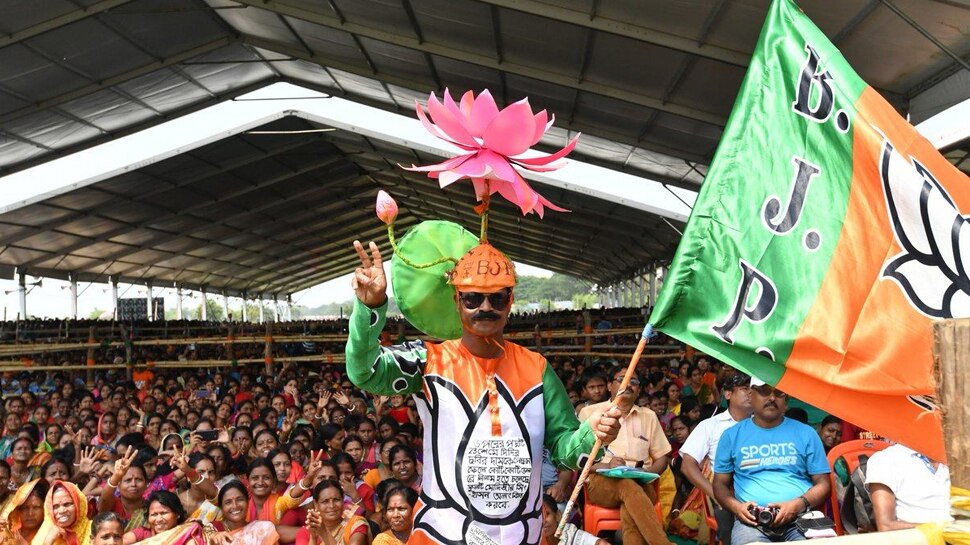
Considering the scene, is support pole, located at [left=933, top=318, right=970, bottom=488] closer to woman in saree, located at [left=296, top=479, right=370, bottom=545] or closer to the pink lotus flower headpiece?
the pink lotus flower headpiece

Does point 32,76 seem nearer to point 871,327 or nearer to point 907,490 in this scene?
point 907,490

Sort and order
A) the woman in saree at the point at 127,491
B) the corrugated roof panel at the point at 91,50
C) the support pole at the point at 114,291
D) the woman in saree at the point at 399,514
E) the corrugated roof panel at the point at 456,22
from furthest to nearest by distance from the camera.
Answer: the support pole at the point at 114,291 < the corrugated roof panel at the point at 91,50 < the corrugated roof panel at the point at 456,22 < the woman in saree at the point at 127,491 < the woman in saree at the point at 399,514

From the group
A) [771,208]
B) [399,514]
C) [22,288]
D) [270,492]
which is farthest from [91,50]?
[22,288]

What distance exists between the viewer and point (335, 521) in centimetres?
507

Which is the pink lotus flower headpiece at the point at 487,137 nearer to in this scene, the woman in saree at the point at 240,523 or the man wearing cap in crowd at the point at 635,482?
the man wearing cap in crowd at the point at 635,482

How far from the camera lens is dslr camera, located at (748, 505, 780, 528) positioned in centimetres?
397

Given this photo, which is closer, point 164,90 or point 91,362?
point 164,90

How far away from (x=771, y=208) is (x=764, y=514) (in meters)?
1.84

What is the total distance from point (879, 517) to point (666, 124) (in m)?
7.38

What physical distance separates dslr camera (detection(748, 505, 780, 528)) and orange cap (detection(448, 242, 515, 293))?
174cm

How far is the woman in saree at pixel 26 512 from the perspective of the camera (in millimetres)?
5031

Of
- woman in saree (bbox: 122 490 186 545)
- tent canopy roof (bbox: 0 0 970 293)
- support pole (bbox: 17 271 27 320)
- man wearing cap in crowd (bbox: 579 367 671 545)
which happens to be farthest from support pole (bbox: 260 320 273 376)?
man wearing cap in crowd (bbox: 579 367 671 545)

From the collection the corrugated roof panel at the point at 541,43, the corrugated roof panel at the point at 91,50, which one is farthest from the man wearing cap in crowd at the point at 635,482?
the corrugated roof panel at the point at 91,50

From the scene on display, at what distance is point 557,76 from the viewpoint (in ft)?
32.3
